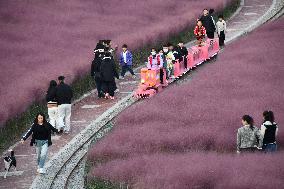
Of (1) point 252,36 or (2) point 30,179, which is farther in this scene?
(1) point 252,36

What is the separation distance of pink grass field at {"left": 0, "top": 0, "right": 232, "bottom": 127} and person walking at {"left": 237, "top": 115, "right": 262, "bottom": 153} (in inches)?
343

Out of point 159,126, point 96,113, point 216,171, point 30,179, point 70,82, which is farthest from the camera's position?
point 70,82

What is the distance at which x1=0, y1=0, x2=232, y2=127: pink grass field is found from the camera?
29578mm

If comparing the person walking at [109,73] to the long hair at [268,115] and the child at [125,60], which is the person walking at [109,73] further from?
the long hair at [268,115]

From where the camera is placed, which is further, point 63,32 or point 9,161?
point 63,32

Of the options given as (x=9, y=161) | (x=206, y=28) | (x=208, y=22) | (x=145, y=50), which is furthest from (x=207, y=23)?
(x=9, y=161)

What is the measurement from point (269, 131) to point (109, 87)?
1058 cm

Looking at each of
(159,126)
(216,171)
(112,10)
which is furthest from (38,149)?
(112,10)

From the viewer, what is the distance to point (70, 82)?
99.6ft

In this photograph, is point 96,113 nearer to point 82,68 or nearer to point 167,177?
point 82,68

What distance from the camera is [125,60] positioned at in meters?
31.5

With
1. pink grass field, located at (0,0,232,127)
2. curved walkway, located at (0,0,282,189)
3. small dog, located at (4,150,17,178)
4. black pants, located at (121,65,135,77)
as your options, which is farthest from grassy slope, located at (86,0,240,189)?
black pants, located at (121,65,135,77)

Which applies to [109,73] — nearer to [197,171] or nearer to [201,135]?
[201,135]

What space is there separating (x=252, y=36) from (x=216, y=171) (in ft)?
60.3
